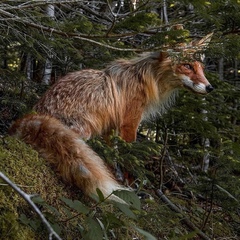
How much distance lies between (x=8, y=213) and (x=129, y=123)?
10.5 feet

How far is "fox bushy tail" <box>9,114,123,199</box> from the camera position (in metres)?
3.19

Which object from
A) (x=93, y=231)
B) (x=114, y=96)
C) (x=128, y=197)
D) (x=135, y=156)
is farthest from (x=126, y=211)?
(x=114, y=96)

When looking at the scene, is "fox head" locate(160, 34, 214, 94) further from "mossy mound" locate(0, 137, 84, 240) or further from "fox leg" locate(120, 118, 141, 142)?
"mossy mound" locate(0, 137, 84, 240)

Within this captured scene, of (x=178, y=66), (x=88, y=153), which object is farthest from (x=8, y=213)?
(x=178, y=66)

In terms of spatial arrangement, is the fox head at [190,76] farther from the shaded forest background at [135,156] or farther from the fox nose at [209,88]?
the shaded forest background at [135,156]

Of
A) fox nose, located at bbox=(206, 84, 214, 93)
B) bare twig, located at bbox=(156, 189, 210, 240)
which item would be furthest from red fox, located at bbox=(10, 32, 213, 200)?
bare twig, located at bbox=(156, 189, 210, 240)

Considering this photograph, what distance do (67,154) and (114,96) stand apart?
2.26 m

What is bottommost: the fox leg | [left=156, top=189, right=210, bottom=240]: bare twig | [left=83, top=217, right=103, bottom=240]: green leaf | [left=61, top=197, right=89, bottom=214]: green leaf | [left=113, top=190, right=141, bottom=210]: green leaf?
[left=156, top=189, right=210, bottom=240]: bare twig

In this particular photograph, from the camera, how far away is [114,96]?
555 centimetres

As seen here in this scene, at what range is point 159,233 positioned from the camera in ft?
12.7

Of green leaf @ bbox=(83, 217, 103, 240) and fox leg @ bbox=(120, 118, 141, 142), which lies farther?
fox leg @ bbox=(120, 118, 141, 142)

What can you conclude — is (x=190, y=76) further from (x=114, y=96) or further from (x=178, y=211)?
(x=178, y=211)

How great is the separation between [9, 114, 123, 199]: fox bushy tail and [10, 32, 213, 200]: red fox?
1cm

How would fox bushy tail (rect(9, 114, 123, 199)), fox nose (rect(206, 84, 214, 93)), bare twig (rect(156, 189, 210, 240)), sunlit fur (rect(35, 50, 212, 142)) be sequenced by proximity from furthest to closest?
1. fox nose (rect(206, 84, 214, 93))
2. sunlit fur (rect(35, 50, 212, 142))
3. bare twig (rect(156, 189, 210, 240))
4. fox bushy tail (rect(9, 114, 123, 199))
